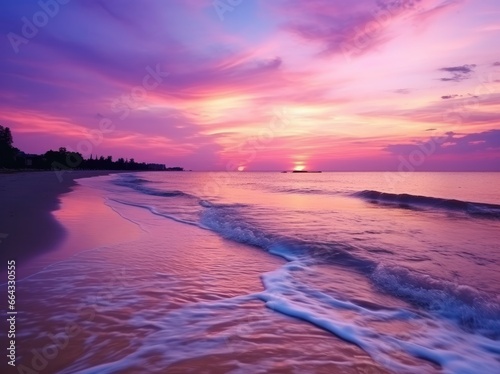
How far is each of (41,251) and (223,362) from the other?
20.8 feet

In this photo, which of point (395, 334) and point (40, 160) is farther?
point (40, 160)

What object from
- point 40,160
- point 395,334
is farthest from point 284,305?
point 40,160

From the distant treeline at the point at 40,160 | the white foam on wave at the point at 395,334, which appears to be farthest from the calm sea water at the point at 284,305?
the distant treeline at the point at 40,160

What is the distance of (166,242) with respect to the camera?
388 inches

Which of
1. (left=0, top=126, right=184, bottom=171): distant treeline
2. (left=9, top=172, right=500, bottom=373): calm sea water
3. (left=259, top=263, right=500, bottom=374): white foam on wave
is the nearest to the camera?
(left=9, top=172, right=500, bottom=373): calm sea water

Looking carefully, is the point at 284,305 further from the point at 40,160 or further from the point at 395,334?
the point at 40,160

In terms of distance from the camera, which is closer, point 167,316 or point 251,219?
point 167,316

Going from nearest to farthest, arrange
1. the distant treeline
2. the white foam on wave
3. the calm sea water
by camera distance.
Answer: the calm sea water → the white foam on wave → the distant treeline

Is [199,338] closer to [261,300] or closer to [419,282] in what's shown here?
[261,300]

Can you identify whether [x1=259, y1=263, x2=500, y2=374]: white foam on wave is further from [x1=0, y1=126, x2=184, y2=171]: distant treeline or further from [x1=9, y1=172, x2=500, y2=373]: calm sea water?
[x1=0, y1=126, x2=184, y2=171]: distant treeline

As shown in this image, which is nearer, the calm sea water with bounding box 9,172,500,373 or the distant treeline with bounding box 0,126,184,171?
the calm sea water with bounding box 9,172,500,373

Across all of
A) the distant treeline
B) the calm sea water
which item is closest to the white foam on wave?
the calm sea water

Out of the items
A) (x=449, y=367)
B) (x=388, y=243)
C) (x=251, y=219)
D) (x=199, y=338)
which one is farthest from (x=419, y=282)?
(x=251, y=219)

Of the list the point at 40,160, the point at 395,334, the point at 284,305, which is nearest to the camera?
the point at 395,334
